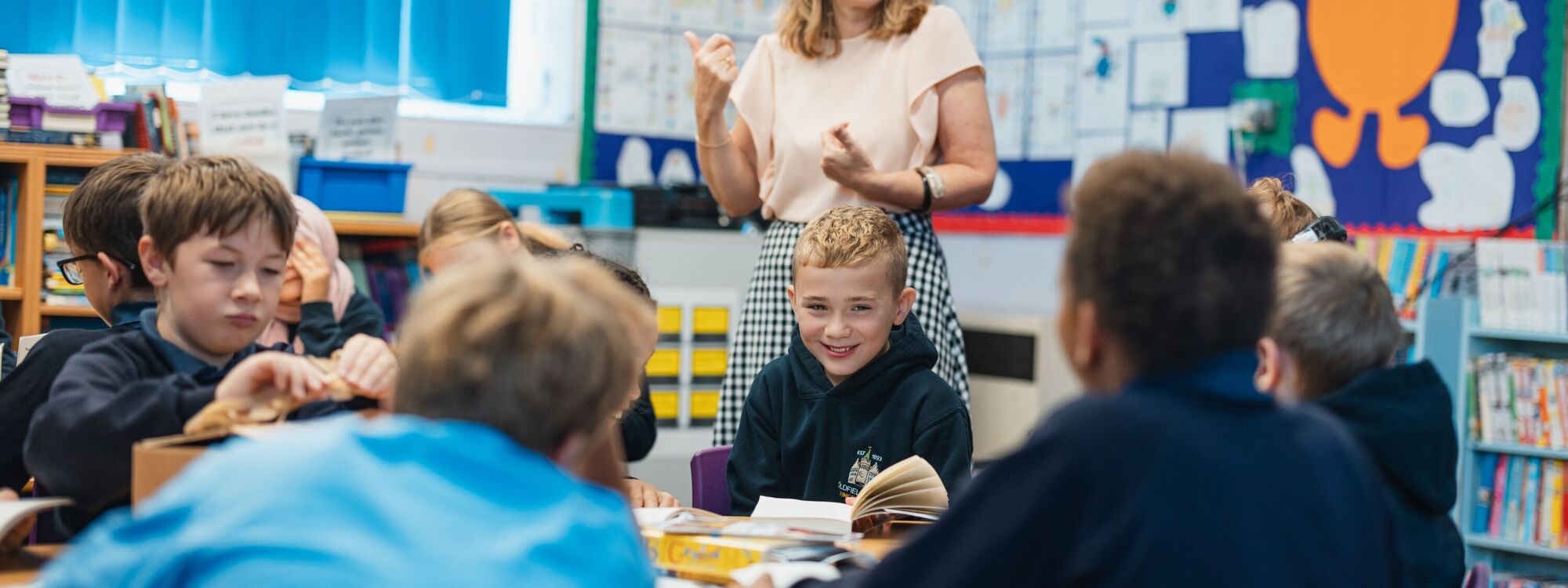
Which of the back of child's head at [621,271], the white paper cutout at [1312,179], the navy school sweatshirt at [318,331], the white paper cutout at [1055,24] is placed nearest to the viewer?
Result: the back of child's head at [621,271]

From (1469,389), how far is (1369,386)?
2746 mm

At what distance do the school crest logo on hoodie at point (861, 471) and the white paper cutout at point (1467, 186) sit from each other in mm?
2659

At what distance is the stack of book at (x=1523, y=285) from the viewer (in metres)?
3.80

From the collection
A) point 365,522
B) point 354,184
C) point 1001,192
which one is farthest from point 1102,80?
point 365,522

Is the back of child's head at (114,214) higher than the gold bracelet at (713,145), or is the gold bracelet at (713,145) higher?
the gold bracelet at (713,145)

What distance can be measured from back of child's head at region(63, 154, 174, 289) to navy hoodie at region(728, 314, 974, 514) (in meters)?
0.90

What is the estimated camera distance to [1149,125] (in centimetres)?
497

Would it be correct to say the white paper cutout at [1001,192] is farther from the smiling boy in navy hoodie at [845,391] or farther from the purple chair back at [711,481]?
the purple chair back at [711,481]

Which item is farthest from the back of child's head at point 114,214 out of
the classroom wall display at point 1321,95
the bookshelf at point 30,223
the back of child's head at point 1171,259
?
the classroom wall display at point 1321,95

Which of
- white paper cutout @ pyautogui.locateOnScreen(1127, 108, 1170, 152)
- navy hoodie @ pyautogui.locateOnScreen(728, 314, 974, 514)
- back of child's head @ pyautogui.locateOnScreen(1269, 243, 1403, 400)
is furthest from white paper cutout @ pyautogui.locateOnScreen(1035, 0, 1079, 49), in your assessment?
back of child's head @ pyautogui.locateOnScreen(1269, 243, 1403, 400)

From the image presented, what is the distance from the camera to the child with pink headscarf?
8.42 feet

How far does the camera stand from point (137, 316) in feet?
6.00

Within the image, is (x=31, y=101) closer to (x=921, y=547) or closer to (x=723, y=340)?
(x=723, y=340)

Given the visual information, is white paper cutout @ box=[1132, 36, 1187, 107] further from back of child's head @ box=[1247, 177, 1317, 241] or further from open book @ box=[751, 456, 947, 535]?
open book @ box=[751, 456, 947, 535]
